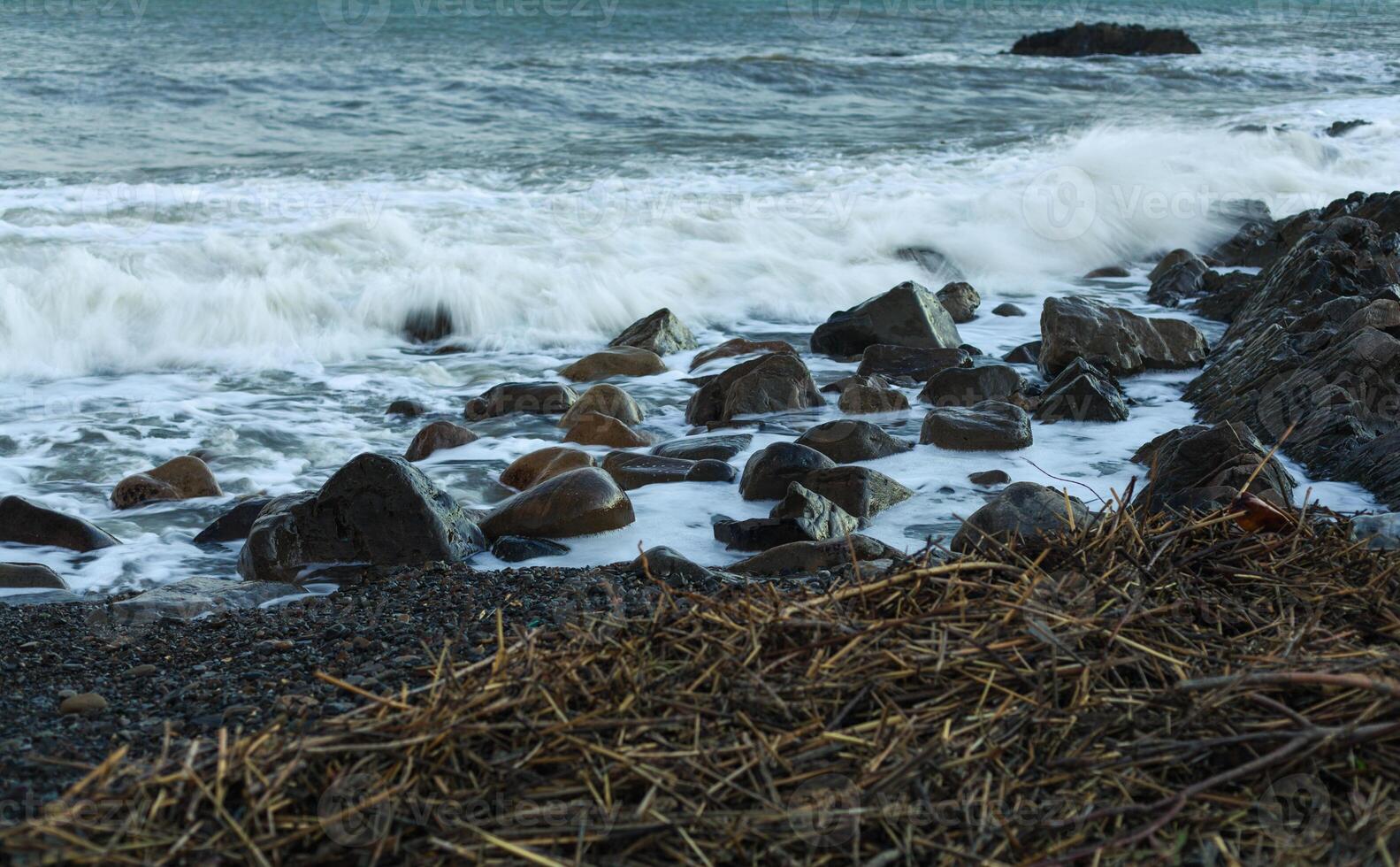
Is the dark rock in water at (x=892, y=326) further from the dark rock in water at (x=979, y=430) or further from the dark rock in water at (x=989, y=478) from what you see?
the dark rock in water at (x=989, y=478)

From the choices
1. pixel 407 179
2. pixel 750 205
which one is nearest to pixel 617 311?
pixel 750 205

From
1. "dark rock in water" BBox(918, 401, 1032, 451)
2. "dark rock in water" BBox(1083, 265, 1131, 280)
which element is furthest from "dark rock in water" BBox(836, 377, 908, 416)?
"dark rock in water" BBox(1083, 265, 1131, 280)

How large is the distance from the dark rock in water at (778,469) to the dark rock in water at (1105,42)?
25.5m

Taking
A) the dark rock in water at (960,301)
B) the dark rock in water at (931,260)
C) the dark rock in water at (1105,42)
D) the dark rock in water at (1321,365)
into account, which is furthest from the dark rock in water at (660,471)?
the dark rock in water at (1105,42)

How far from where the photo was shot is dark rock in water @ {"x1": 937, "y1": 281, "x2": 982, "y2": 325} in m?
7.32

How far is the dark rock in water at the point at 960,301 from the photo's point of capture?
7.32 meters

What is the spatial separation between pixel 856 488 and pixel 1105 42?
90.4 feet

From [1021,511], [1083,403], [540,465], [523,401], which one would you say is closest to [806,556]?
[1021,511]

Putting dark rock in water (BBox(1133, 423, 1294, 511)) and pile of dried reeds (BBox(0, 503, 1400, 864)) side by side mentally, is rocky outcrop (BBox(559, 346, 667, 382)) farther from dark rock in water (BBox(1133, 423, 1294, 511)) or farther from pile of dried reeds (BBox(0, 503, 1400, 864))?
pile of dried reeds (BBox(0, 503, 1400, 864))

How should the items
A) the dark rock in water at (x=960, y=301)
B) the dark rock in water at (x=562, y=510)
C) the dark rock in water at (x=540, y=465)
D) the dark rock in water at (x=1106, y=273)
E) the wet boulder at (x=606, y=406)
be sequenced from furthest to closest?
the dark rock in water at (x=1106, y=273), the dark rock in water at (x=960, y=301), the wet boulder at (x=606, y=406), the dark rock in water at (x=540, y=465), the dark rock in water at (x=562, y=510)

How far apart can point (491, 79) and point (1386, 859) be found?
18056 millimetres

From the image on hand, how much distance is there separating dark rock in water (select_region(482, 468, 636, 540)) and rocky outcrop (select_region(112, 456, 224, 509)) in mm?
1248

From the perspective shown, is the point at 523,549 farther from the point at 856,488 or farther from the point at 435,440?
the point at 435,440

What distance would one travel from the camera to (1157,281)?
313 inches
